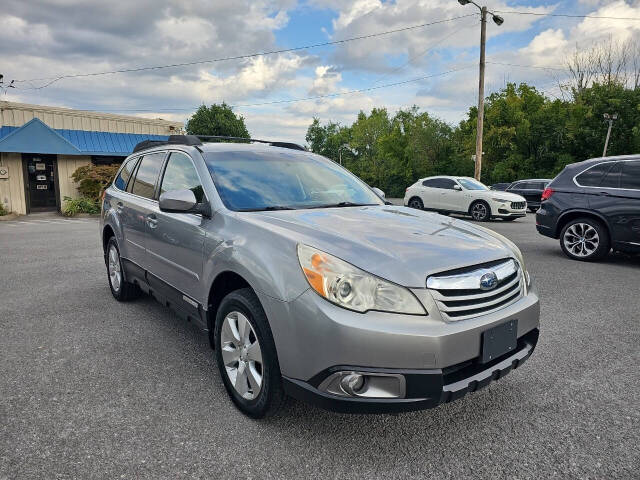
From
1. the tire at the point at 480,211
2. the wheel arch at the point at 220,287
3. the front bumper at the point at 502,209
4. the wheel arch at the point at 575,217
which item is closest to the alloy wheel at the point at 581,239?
the wheel arch at the point at 575,217

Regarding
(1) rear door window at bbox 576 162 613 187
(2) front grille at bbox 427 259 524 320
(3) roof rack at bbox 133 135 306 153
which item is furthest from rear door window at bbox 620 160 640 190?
(2) front grille at bbox 427 259 524 320

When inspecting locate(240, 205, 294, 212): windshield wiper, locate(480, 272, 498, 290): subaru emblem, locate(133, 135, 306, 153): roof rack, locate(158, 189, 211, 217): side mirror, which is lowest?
locate(480, 272, 498, 290): subaru emblem

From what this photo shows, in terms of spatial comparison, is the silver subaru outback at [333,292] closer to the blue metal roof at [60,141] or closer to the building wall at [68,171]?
the blue metal roof at [60,141]

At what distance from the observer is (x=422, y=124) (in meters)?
44.3

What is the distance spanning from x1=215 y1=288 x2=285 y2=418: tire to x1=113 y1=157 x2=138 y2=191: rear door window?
2.81 meters

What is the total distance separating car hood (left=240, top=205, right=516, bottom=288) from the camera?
2242 millimetres

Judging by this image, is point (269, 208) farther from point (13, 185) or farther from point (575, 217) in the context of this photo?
point (13, 185)

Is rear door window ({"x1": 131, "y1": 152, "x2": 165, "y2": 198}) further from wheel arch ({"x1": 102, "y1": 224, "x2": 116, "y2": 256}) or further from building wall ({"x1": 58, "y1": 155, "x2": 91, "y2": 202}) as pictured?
building wall ({"x1": 58, "y1": 155, "x2": 91, "y2": 202})

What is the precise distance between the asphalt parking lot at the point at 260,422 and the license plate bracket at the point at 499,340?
0.50m

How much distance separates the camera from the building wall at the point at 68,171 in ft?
64.7

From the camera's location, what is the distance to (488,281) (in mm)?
2379

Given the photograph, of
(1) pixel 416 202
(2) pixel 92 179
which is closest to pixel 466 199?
(1) pixel 416 202

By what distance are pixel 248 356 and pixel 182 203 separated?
109cm

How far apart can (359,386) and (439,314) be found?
0.52 m
